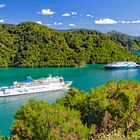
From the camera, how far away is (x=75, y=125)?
2369 cm

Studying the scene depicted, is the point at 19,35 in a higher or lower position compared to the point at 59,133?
higher

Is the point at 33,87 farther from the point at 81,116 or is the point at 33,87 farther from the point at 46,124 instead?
the point at 46,124

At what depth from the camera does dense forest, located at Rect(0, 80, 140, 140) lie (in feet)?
74.9

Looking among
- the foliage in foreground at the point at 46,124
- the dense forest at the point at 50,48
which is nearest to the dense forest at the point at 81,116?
the foliage in foreground at the point at 46,124

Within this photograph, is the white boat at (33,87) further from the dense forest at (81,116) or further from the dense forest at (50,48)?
the dense forest at (50,48)

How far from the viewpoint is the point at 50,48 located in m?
123

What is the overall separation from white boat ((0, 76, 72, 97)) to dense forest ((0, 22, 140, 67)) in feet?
134

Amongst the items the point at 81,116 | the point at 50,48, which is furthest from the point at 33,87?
the point at 50,48

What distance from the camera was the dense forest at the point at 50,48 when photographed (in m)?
114

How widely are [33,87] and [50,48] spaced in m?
58.4

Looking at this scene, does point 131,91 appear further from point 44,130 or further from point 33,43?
point 33,43

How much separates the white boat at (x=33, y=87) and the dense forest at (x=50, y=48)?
40784mm

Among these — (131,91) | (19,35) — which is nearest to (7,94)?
(131,91)

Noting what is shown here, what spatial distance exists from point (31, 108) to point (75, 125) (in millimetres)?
3597
